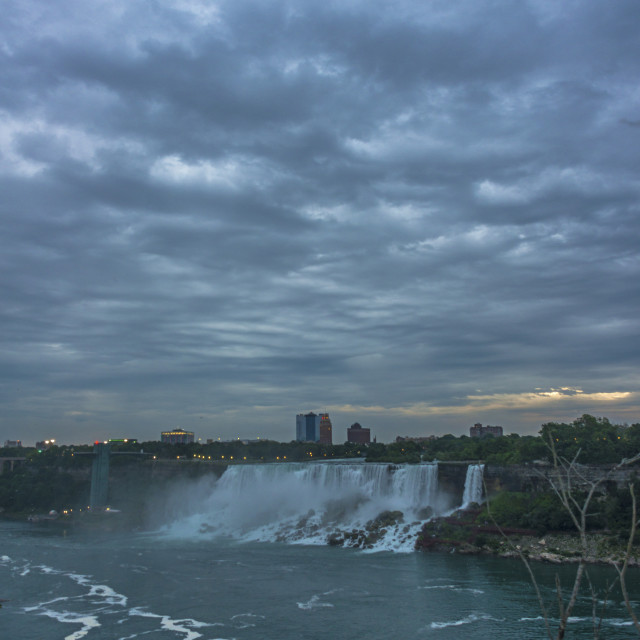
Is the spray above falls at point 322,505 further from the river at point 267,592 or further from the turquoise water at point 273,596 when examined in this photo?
the turquoise water at point 273,596

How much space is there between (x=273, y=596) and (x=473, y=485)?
3278cm

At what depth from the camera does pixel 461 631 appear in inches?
1286

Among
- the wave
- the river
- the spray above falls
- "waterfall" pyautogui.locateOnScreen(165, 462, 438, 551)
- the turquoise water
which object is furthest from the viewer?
"waterfall" pyautogui.locateOnScreen(165, 462, 438, 551)

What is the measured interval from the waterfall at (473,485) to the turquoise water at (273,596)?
12.7 m

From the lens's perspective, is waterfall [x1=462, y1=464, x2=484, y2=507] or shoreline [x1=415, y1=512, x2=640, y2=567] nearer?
shoreline [x1=415, y1=512, x2=640, y2=567]

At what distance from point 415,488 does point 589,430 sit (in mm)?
26406

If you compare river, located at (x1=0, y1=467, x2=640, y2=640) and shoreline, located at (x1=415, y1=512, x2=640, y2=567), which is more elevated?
shoreline, located at (x1=415, y1=512, x2=640, y2=567)

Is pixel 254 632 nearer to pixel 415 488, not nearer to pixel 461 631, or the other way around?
pixel 461 631

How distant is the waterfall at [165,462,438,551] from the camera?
212 feet

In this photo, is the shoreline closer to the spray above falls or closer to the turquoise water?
the turquoise water

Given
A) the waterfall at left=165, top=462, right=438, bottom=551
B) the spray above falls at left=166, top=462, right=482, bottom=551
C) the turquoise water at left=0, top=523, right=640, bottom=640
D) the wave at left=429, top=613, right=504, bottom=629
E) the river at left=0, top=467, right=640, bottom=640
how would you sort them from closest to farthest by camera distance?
the turquoise water at left=0, top=523, right=640, bottom=640
the river at left=0, top=467, right=640, bottom=640
the wave at left=429, top=613, right=504, bottom=629
the spray above falls at left=166, top=462, right=482, bottom=551
the waterfall at left=165, top=462, right=438, bottom=551

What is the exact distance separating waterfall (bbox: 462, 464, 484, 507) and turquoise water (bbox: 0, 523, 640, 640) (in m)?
12.7

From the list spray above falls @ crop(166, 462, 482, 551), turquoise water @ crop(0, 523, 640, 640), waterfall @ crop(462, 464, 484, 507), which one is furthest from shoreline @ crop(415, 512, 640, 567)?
waterfall @ crop(462, 464, 484, 507)

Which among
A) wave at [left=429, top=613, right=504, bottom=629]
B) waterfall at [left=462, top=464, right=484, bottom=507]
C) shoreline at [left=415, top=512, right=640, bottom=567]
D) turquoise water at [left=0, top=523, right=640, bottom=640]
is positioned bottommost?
turquoise water at [left=0, top=523, right=640, bottom=640]
